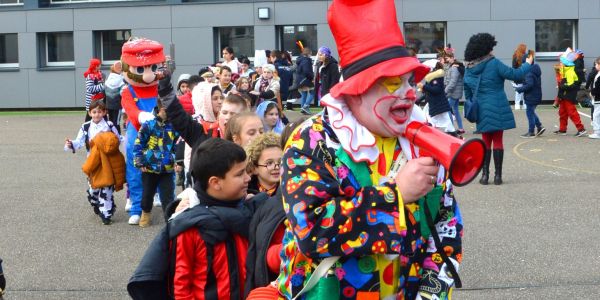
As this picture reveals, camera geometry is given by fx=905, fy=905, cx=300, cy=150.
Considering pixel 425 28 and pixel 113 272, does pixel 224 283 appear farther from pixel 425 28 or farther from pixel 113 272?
pixel 425 28

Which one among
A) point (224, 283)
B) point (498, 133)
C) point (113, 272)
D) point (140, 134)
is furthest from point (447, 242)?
point (498, 133)

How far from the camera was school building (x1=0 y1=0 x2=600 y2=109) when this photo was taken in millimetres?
26375

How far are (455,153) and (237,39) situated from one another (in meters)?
25.9

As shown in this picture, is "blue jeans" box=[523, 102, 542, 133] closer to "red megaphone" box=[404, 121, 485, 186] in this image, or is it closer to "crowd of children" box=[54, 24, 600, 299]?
"crowd of children" box=[54, 24, 600, 299]

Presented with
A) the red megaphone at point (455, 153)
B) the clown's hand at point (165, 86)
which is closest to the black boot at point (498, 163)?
the clown's hand at point (165, 86)

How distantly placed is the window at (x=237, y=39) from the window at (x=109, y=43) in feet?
9.75

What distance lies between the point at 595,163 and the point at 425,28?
46.0 ft

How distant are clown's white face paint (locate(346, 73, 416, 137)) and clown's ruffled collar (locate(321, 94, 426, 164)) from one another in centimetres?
3

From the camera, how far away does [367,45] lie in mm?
3023

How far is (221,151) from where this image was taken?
4.41 m

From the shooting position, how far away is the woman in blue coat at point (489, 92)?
38.7ft

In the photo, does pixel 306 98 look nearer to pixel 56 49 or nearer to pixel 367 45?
pixel 56 49

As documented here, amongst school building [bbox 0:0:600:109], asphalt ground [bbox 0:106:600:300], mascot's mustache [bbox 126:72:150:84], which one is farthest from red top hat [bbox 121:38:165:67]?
school building [bbox 0:0:600:109]

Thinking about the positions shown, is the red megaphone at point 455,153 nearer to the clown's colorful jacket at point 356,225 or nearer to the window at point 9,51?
the clown's colorful jacket at point 356,225
